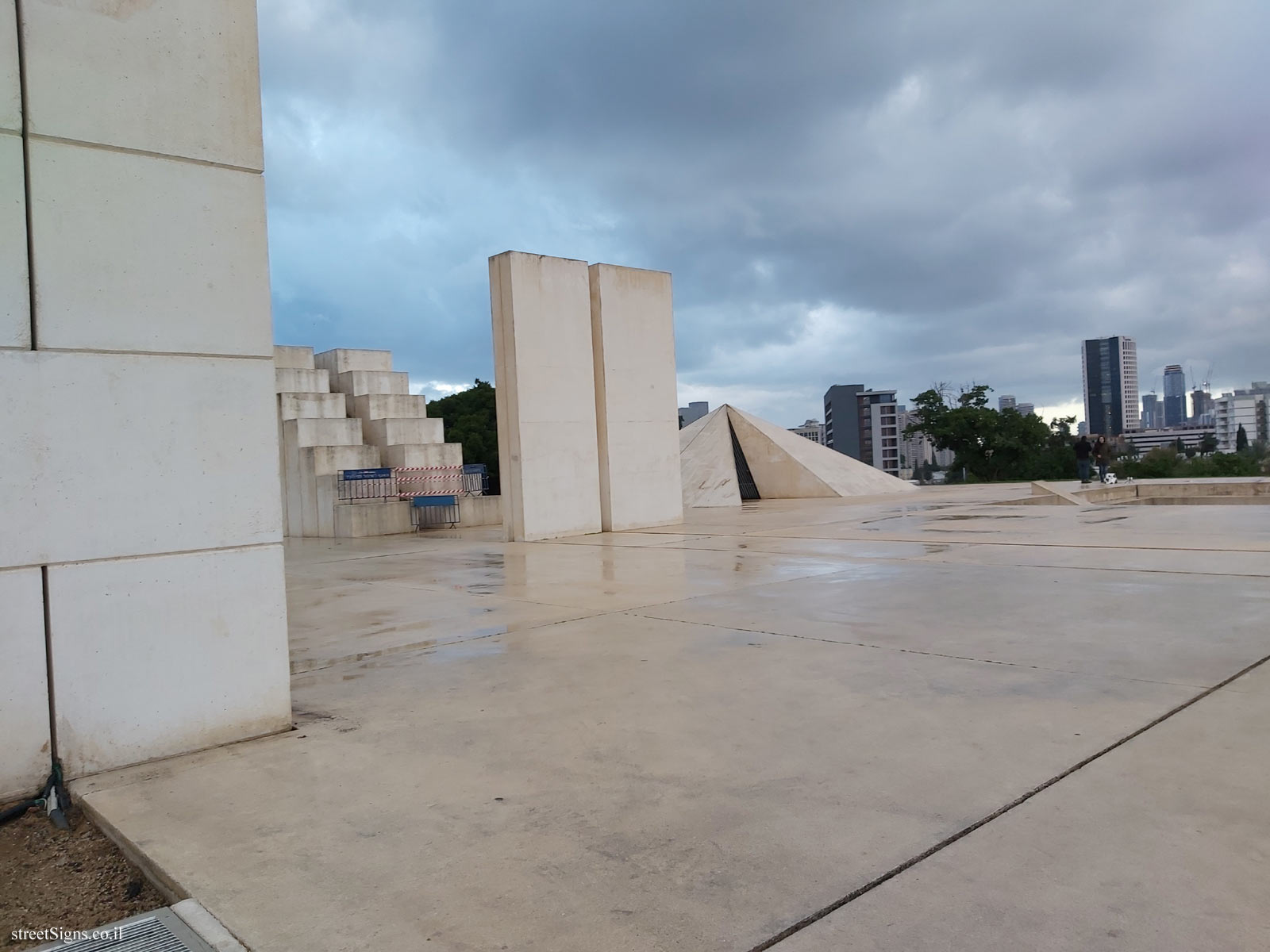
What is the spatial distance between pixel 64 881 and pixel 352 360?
1905 cm

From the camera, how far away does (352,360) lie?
67.1ft

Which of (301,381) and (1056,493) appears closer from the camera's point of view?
(1056,493)

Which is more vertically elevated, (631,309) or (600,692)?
(631,309)

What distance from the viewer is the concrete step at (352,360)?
66.9ft

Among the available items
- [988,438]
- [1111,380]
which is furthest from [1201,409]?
[988,438]

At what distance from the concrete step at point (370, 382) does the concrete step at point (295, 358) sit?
2.60 ft

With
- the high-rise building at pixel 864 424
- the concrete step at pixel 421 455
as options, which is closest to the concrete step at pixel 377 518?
the concrete step at pixel 421 455

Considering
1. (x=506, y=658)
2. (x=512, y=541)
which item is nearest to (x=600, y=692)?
(x=506, y=658)

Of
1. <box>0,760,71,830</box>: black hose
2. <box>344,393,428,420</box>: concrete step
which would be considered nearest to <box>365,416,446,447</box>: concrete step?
<box>344,393,428,420</box>: concrete step

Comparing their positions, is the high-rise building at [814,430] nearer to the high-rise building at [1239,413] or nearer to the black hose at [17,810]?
the high-rise building at [1239,413]

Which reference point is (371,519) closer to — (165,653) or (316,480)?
(316,480)

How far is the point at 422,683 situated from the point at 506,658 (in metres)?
0.58

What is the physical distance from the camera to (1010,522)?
40.2 ft

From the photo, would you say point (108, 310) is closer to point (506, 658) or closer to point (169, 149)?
point (169, 149)
